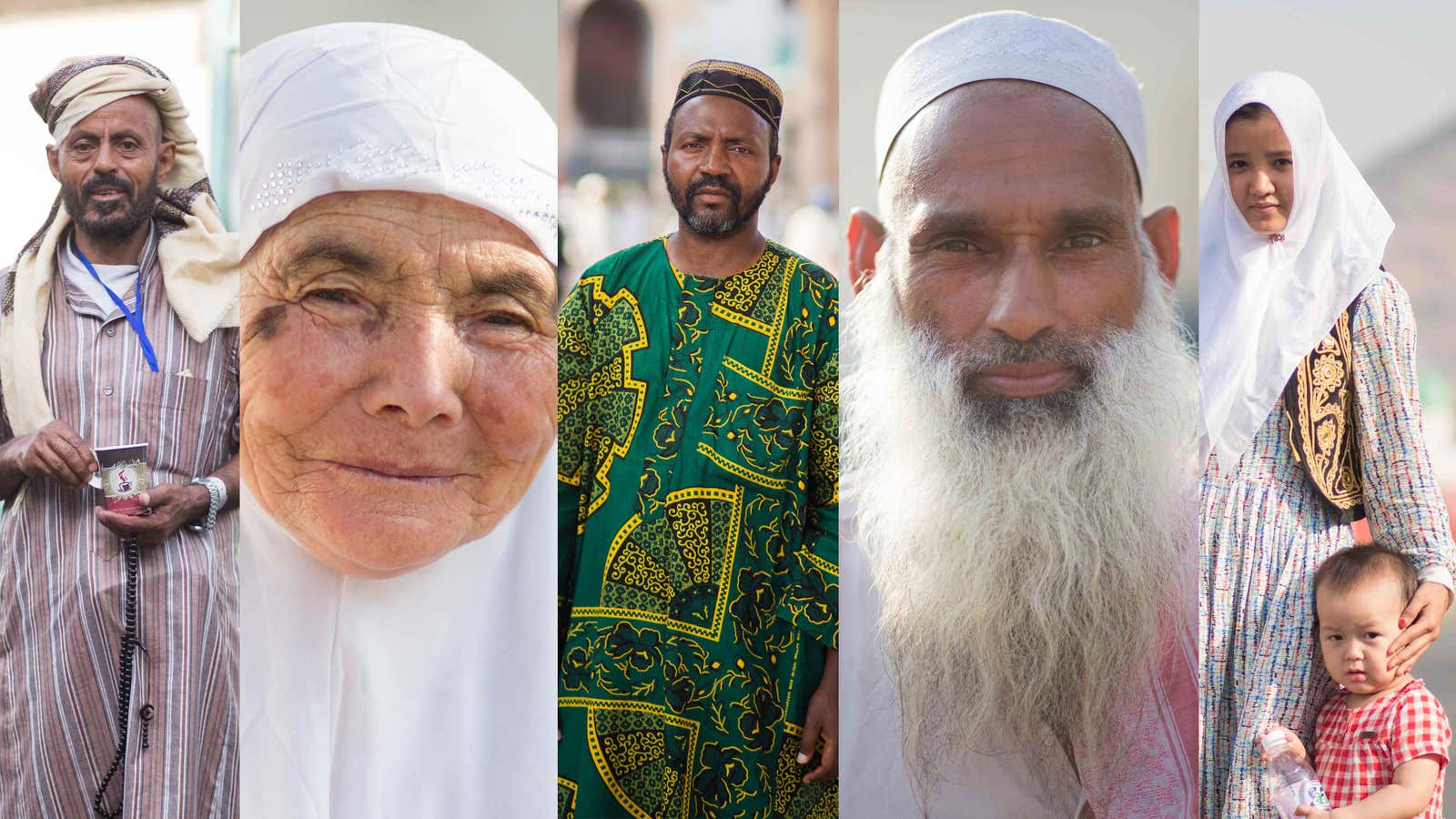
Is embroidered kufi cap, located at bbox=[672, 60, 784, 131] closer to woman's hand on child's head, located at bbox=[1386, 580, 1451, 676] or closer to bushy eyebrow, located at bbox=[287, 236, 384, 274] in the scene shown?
bushy eyebrow, located at bbox=[287, 236, 384, 274]

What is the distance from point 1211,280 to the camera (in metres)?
3.23

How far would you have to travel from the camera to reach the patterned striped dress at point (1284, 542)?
316 cm

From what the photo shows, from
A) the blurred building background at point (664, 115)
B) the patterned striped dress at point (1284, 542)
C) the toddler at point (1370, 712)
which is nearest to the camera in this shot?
the toddler at point (1370, 712)

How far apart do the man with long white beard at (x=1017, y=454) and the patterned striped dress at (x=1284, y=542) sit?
70mm

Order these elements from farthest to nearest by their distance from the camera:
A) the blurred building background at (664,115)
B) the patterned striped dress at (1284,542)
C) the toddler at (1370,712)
Result: the blurred building background at (664,115) → the patterned striped dress at (1284,542) → the toddler at (1370,712)

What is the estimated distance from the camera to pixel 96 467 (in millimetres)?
3090

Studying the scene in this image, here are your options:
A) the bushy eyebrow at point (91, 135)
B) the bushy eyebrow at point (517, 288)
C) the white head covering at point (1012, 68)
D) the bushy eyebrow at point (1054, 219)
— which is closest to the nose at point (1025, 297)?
the bushy eyebrow at point (1054, 219)

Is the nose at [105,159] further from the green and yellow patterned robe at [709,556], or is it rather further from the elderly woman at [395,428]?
the green and yellow patterned robe at [709,556]

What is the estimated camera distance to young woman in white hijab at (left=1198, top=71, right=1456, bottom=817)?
3.17m

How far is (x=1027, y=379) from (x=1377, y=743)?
1171mm

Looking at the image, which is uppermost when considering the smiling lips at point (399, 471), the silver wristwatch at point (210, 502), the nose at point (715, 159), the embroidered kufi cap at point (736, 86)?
the embroidered kufi cap at point (736, 86)

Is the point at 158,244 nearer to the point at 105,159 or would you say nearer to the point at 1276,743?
the point at 105,159

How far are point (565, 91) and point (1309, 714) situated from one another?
2.37 meters

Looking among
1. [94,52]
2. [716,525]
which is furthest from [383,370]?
[94,52]
